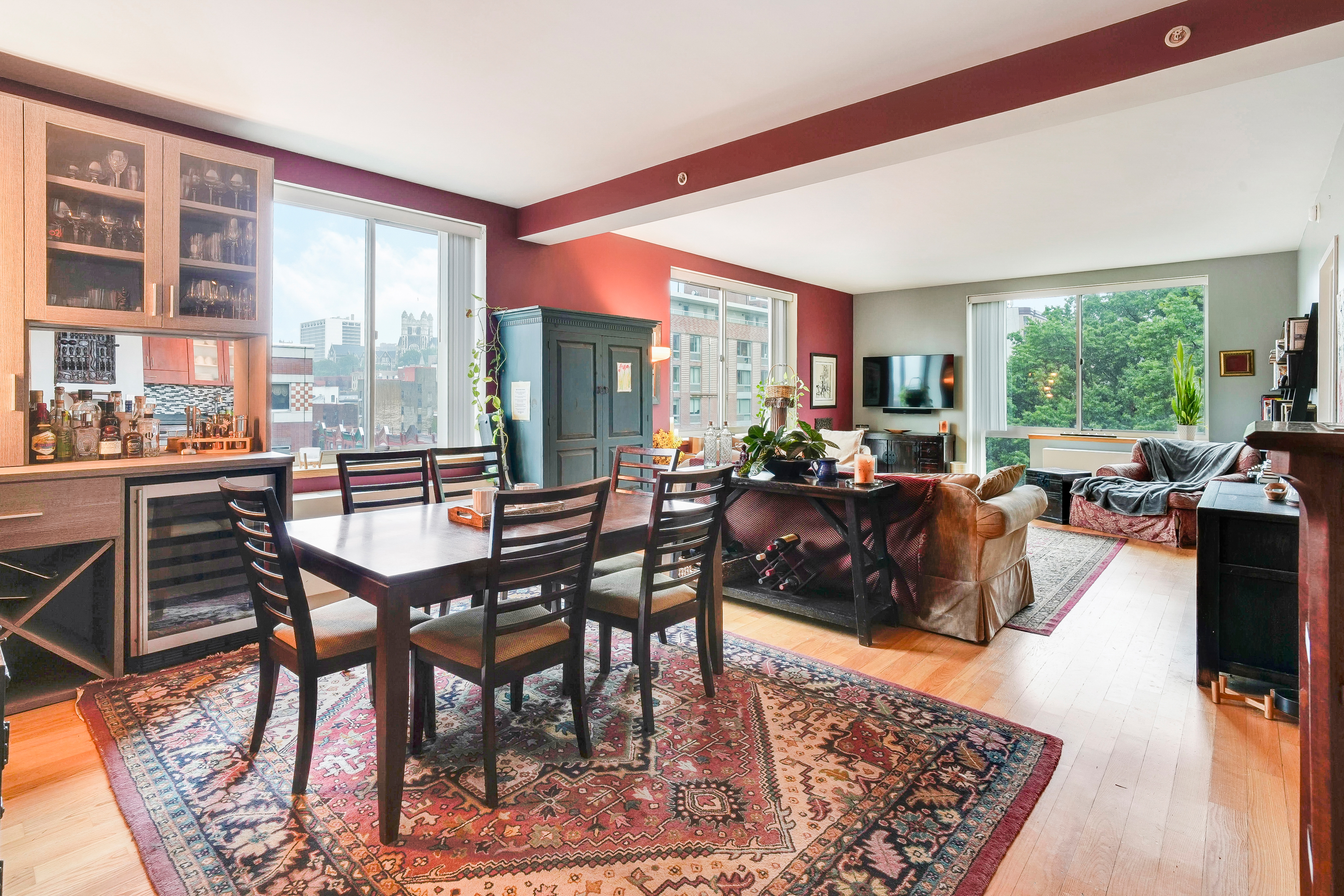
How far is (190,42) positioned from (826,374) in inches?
295

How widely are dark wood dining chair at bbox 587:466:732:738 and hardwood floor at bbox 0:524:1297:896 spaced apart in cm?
87

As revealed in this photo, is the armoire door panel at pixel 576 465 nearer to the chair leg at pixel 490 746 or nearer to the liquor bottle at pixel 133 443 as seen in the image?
the liquor bottle at pixel 133 443

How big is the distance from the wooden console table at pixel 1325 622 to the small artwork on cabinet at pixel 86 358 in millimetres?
4246

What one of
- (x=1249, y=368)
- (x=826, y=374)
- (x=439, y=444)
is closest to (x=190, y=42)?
(x=439, y=444)

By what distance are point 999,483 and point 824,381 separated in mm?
5559

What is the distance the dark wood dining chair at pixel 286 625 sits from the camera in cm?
193

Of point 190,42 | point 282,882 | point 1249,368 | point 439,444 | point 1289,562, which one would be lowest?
point 282,882

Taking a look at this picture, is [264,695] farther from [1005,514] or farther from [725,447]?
[1005,514]

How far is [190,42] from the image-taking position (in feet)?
8.94

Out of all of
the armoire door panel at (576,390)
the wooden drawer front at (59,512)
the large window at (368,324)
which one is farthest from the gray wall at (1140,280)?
the wooden drawer front at (59,512)

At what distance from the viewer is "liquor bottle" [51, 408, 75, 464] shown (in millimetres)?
2990

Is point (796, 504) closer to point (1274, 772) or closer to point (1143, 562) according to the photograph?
point (1274, 772)

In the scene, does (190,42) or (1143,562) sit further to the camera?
(1143,562)

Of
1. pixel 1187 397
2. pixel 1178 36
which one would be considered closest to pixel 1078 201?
pixel 1178 36
